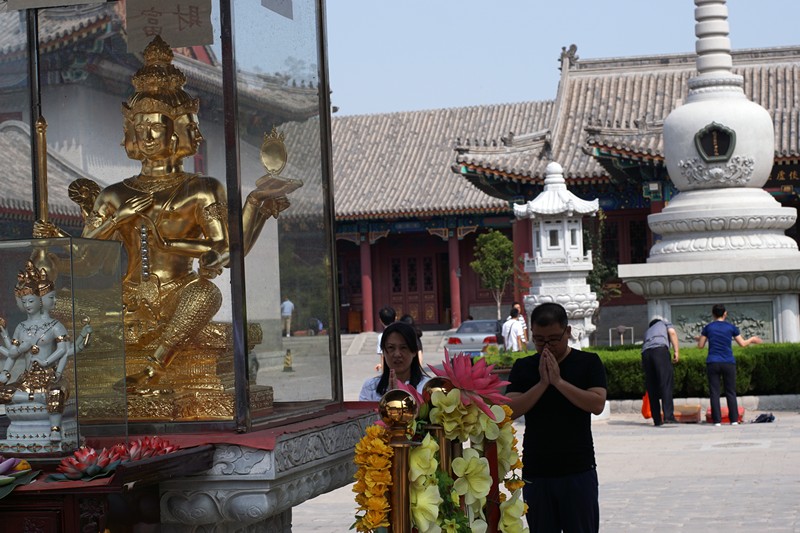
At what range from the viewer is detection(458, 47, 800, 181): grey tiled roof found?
32.4 metres

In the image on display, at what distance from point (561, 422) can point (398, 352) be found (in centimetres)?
90

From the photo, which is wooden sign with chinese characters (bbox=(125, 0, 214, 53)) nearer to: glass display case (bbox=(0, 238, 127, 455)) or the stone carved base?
glass display case (bbox=(0, 238, 127, 455))

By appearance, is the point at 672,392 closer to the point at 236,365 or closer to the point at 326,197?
the point at 326,197

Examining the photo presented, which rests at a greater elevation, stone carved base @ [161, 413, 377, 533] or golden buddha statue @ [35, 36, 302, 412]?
golden buddha statue @ [35, 36, 302, 412]

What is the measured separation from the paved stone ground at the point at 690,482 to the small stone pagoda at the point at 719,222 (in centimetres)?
190

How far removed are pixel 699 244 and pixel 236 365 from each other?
13.4 m

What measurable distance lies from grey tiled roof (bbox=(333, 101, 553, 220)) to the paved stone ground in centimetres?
2483

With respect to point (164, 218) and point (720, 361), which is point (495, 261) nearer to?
point (720, 361)

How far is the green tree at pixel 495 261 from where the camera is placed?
121 feet

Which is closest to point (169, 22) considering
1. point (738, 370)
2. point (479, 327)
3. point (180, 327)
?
point (180, 327)

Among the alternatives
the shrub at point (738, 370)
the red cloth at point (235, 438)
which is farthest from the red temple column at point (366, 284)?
the red cloth at point (235, 438)

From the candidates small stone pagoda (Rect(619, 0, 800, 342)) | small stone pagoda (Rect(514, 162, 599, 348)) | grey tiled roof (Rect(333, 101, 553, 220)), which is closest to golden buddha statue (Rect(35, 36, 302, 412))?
small stone pagoda (Rect(619, 0, 800, 342))

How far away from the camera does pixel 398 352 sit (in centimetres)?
577

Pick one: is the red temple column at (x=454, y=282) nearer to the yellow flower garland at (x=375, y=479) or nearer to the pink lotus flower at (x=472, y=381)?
the pink lotus flower at (x=472, y=381)
